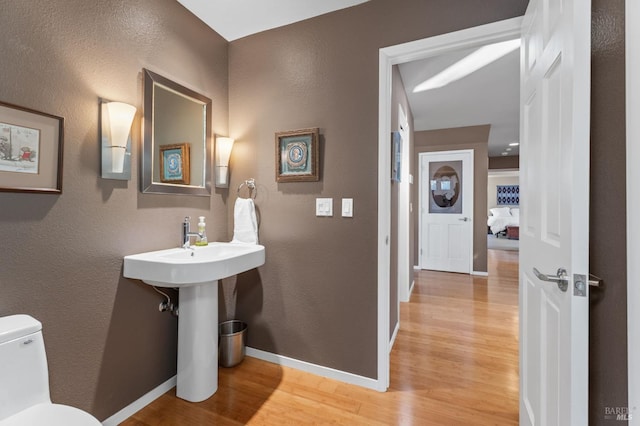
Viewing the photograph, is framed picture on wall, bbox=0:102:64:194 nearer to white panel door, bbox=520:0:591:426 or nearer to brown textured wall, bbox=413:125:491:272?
Answer: white panel door, bbox=520:0:591:426

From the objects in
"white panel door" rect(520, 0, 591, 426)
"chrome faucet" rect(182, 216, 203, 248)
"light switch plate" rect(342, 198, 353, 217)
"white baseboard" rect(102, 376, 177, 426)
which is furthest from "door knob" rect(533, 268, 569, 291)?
"white baseboard" rect(102, 376, 177, 426)

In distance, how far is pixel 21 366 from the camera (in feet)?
3.42

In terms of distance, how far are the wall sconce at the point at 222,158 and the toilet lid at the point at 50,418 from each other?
4.90 ft

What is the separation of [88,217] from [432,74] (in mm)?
3047

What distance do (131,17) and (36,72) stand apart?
63 cm

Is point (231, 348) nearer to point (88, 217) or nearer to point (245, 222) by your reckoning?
point (245, 222)

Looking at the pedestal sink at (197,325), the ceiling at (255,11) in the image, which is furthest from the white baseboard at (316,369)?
the ceiling at (255,11)

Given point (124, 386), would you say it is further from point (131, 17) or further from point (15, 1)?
point (131, 17)

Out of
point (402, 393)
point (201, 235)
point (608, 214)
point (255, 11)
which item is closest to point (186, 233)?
point (201, 235)

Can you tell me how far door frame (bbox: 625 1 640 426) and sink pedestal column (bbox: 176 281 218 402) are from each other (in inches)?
A: 68.1

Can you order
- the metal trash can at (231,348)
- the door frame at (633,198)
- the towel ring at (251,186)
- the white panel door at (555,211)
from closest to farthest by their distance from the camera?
1. the door frame at (633,198)
2. the white panel door at (555,211)
3. the metal trash can at (231,348)
4. the towel ring at (251,186)

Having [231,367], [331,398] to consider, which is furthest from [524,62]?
[231,367]

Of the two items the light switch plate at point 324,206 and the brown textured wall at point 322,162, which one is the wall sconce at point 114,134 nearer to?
the brown textured wall at point 322,162

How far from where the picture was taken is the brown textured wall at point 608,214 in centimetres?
77
